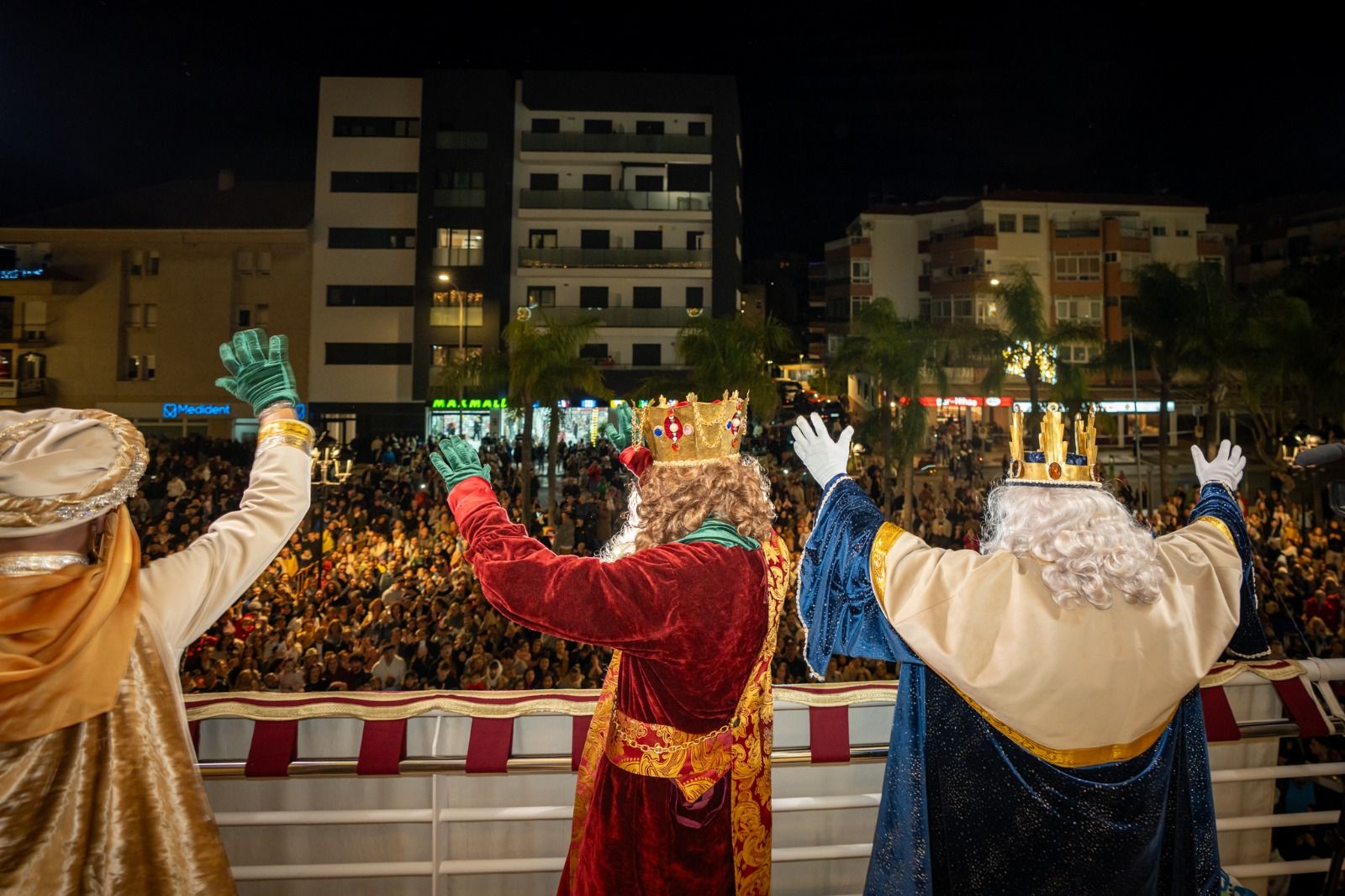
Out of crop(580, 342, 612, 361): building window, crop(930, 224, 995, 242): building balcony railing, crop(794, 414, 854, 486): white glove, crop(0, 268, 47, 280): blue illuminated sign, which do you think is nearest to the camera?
crop(794, 414, 854, 486): white glove

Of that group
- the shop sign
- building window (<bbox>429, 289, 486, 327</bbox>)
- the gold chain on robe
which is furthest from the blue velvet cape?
building window (<bbox>429, 289, 486, 327</bbox>)

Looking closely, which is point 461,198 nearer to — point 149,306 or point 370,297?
point 370,297

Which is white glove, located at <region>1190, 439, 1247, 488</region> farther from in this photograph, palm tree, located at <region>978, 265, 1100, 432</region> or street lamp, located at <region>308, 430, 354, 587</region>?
palm tree, located at <region>978, 265, 1100, 432</region>

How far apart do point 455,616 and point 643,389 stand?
47.0 feet

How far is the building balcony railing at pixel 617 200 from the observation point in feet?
98.1

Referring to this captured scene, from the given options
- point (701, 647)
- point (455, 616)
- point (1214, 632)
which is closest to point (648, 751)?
point (701, 647)

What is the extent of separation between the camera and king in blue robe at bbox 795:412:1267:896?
6.75ft

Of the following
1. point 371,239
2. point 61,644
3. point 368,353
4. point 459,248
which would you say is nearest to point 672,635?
point 61,644

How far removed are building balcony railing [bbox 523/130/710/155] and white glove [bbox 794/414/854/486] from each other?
29.5m

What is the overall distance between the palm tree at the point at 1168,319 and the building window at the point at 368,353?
22.5 m

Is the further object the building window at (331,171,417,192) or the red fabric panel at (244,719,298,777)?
the building window at (331,171,417,192)

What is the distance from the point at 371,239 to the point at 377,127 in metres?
4.00

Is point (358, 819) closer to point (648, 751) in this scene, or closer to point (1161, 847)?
point (648, 751)

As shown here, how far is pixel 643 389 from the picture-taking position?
21.9 metres
